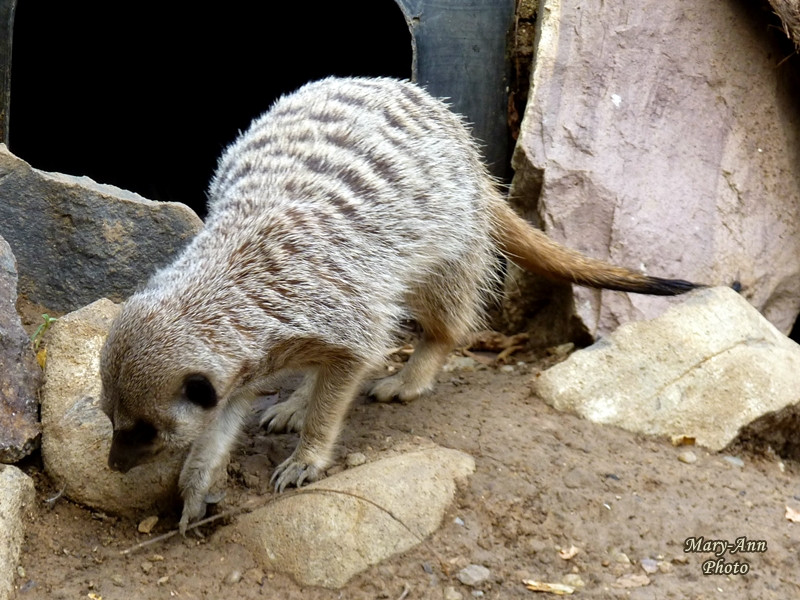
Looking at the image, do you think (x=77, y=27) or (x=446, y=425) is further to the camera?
(x=77, y=27)

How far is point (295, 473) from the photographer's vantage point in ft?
10.2

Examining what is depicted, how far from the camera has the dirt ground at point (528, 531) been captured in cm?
257

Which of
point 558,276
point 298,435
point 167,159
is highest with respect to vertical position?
point 558,276

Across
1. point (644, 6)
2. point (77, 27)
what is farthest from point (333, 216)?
point (77, 27)

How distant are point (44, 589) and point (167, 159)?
19.1ft

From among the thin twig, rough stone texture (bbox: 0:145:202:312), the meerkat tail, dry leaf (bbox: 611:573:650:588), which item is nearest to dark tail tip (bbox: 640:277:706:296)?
the meerkat tail

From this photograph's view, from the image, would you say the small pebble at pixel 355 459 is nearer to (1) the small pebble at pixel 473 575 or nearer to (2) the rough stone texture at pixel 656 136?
(1) the small pebble at pixel 473 575

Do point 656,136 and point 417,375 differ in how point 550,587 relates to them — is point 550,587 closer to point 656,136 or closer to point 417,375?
point 417,375

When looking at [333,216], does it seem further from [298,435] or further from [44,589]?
[44,589]

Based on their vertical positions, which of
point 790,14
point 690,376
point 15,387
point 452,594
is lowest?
point 452,594

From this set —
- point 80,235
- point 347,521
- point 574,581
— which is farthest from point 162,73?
point 574,581

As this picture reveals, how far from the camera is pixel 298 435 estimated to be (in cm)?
357

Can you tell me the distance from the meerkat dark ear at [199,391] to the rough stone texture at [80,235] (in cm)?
133

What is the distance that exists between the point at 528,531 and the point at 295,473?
0.82m
